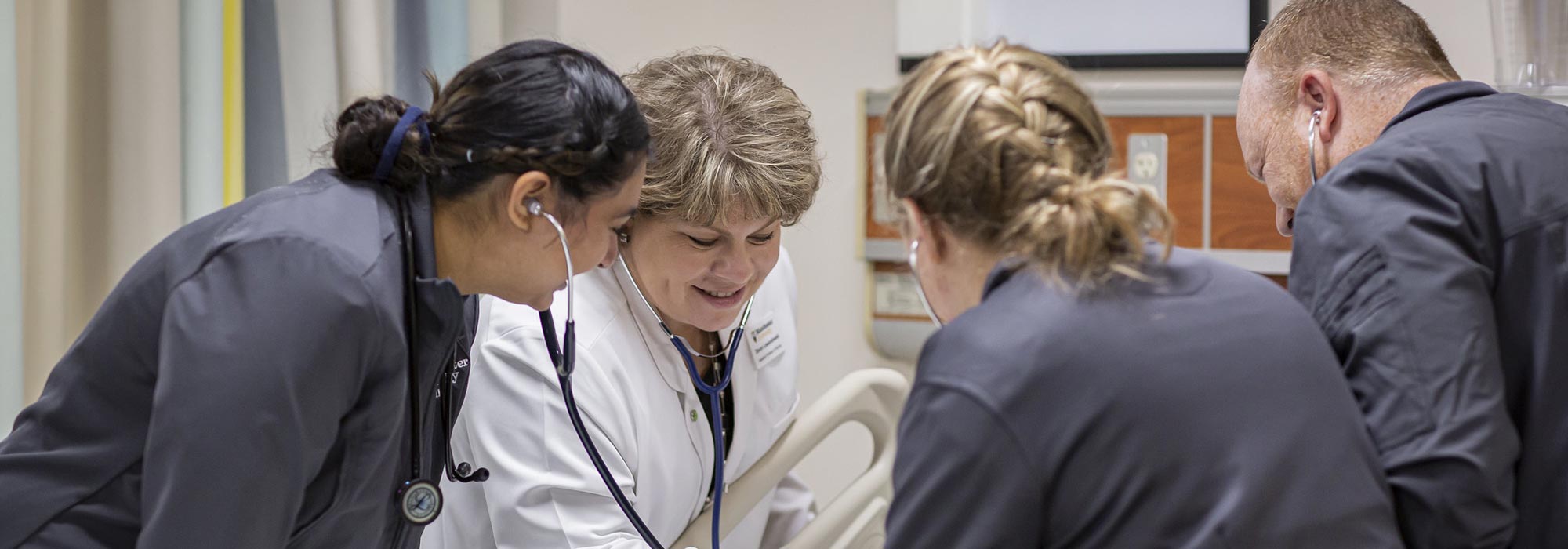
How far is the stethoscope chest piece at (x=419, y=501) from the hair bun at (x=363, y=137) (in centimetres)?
34

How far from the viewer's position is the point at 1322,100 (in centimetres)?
161

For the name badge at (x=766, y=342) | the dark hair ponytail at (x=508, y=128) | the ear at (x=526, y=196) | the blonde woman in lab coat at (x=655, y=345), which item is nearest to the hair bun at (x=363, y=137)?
the dark hair ponytail at (x=508, y=128)

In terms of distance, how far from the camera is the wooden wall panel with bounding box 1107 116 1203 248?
2.80 m

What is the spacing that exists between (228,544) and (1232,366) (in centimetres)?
89

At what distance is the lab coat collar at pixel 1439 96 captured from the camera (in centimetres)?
143

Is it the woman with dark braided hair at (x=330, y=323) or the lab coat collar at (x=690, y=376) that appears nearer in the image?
the woman with dark braided hair at (x=330, y=323)

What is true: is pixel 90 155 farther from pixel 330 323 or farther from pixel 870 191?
pixel 870 191

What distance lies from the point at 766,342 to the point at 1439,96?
1.05 m

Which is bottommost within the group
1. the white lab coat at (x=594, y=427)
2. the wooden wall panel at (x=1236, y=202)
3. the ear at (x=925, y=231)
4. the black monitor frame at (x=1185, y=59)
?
the white lab coat at (x=594, y=427)

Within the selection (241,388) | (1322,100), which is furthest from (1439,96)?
(241,388)

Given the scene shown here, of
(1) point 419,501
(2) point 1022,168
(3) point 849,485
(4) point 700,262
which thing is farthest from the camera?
(3) point 849,485

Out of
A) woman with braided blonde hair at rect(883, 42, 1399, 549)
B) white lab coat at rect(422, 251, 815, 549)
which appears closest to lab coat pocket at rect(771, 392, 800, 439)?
white lab coat at rect(422, 251, 815, 549)

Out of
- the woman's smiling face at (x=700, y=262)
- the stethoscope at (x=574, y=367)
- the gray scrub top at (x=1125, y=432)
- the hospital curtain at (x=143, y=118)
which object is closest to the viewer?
the gray scrub top at (x=1125, y=432)

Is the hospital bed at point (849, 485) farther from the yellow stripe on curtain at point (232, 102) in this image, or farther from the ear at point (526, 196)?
the yellow stripe on curtain at point (232, 102)
